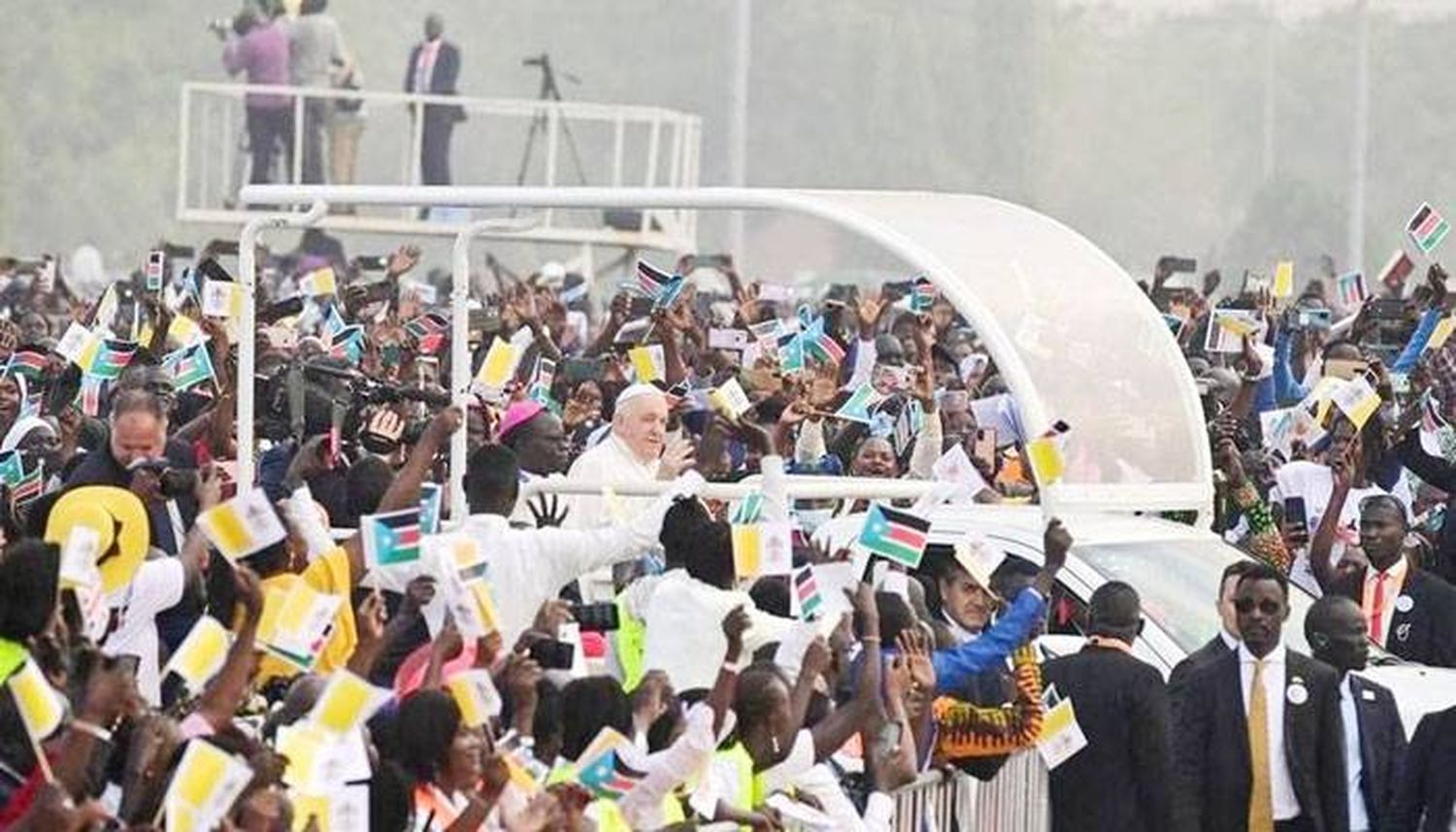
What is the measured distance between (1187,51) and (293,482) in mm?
26237

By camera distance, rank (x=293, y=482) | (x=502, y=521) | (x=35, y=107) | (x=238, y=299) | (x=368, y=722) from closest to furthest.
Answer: (x=368, y=722)
(x=502, y=521)
(x=293, y=482)
(x=238, y=299)
(x=35, y=107)

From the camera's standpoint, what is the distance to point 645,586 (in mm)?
12961

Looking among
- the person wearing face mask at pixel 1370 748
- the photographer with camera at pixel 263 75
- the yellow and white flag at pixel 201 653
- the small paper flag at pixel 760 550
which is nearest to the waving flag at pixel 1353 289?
the person wearing face mask at pixel 1370 748

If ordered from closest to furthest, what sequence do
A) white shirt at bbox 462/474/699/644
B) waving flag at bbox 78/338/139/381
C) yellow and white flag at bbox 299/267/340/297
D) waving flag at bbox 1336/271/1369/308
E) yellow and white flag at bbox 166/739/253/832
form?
yellow and white flag at bbox 166/739/253/832, white shirt at bbox 462/474/699/644, waving flag at bbox 78/338/139/381, yellow and white flag at bbox 299/267/340/297, waving flag at bbox 1336/271/1369/308

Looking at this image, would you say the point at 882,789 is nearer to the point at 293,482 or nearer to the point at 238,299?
the point at 293,482

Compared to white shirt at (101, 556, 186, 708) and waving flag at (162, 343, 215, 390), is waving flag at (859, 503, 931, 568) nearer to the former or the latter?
white shirt at (101, 556, 186, 708)

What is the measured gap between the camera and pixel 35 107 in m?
44.9

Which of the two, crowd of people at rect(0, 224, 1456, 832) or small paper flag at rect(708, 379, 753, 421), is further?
small paper flag at rect(708, 379, 753, 421)

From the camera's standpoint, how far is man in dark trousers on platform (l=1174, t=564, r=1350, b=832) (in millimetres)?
13469

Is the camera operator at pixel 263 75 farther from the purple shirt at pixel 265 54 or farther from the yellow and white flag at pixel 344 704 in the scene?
the yellow and white flag at pixel 344 704

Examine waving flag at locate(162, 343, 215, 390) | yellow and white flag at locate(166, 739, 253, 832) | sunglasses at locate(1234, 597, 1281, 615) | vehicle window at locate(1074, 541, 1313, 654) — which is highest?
yellow and white flag at locate(166, 739, 253, 832)

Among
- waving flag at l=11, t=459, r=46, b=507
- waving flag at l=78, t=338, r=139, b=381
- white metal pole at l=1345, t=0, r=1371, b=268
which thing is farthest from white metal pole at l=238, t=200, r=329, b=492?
white metal pole at l=1345, t=0, r=1371, b=268

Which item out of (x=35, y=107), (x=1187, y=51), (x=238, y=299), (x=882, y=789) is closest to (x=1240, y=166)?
(x=1187, y=51)

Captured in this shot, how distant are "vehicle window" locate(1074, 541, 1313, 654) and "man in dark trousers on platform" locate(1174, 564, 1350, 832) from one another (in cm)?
108
